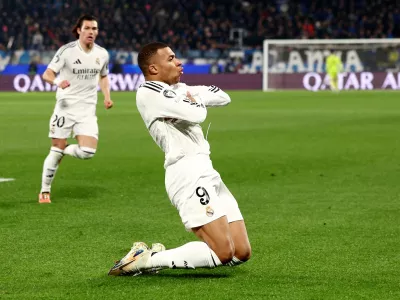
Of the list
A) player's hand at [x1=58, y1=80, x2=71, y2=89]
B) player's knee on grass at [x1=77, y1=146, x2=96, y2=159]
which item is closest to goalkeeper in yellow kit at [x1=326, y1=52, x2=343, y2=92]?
player's knee on grass at [x1=77, y1=146, x2=96, y2=159]

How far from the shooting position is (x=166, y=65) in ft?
20.3

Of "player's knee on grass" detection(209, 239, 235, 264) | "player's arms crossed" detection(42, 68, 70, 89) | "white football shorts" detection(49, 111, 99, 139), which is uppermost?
"player's arms crossed" detection(42, 68, 70, 89)

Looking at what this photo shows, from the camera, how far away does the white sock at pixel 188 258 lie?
19.9ft

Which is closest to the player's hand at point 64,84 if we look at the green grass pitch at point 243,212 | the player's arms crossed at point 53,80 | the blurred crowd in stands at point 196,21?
the player's arms crossed at point 53,80

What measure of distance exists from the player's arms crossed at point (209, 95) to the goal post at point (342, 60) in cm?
3684

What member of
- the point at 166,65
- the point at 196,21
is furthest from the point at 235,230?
the point at 196,21

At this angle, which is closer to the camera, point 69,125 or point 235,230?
point 235,230

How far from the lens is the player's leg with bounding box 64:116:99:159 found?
10.4 metres

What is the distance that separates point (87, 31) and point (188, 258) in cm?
515

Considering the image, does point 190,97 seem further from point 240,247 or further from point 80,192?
point 80,192

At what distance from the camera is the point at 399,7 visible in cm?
5062

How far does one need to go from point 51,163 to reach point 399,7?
141ft

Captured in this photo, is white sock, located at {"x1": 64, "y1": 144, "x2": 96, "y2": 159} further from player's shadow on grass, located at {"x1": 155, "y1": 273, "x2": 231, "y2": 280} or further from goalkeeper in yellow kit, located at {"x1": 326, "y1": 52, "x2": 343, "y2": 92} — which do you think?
goalkeeper in yellow kit, located at {"x1": 326, "y1": 52, "x2": 343, "y2": 92}

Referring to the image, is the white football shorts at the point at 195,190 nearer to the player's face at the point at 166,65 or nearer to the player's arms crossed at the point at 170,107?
the player's arms crossed at the point at 170,107
